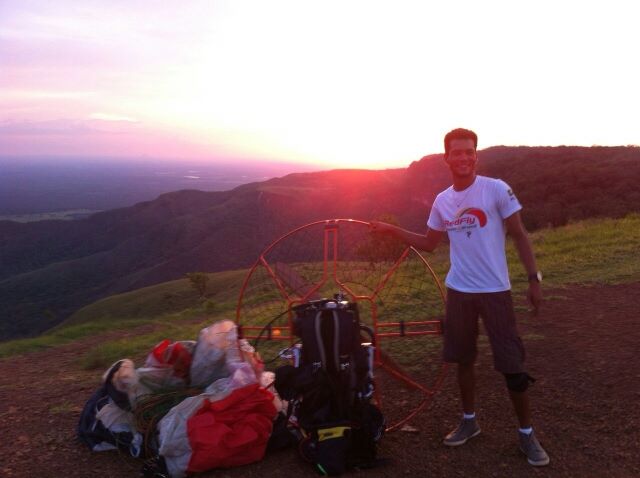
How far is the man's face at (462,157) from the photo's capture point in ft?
12.2

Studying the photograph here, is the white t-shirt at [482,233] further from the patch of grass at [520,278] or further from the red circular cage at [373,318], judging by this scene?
the patch of grass at [520,278]

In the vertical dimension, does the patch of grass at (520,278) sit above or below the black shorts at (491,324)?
below

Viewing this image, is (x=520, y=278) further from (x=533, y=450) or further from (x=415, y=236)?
(x=533, y=450)

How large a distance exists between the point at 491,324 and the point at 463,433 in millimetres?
1090

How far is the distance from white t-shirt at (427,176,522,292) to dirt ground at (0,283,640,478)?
1362 millimetres

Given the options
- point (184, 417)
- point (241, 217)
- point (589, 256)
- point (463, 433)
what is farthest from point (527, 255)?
point (241, 217)

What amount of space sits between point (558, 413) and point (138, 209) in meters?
126

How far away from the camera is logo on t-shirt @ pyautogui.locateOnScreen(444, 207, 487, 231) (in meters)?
3.65

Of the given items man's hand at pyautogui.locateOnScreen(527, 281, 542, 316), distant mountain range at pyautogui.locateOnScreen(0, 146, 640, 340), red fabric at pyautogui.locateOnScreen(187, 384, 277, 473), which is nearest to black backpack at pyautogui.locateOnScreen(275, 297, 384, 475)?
red fabric at pyautogui.locateOnScreen(187, 384, 277, 473)

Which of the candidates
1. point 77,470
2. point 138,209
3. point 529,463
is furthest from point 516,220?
point 138,209

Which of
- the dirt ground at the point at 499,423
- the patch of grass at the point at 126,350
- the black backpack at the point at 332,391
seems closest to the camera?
the black backpack at the point at 332,391

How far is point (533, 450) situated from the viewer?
3.86m

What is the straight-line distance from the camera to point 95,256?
317 feet

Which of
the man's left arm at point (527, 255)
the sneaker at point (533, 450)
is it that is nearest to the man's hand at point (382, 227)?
the man's left arm at point (527, 255)
